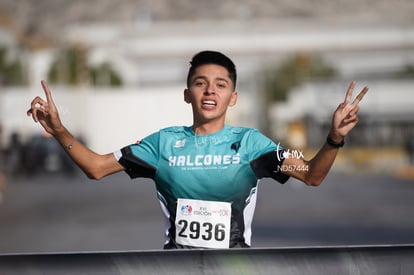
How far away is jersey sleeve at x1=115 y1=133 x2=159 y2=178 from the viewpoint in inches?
188

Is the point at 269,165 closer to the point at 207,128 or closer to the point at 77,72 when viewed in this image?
the point at 207,128

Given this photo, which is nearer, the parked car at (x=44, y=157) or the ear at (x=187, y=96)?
the ear at (x=187, y=96)

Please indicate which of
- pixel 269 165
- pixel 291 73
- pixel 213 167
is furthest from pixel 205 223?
pixel 291 73

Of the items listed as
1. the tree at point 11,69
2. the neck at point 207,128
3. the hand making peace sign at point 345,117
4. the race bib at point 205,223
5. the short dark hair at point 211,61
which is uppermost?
the tree at point 11,69

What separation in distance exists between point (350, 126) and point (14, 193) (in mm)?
35727

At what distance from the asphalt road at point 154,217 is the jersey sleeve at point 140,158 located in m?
11.3

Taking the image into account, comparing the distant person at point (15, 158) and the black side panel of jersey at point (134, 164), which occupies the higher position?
the black side panel of jersey at point (134, 164)

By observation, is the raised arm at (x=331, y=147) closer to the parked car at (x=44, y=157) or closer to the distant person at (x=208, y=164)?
the distant person at (x=208, y=164)

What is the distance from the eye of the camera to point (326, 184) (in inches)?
1769

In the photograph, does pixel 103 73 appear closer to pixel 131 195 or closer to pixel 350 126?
pixel 131 195

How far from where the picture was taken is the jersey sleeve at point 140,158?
4777mm

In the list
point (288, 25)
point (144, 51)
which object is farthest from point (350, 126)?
point (288, 25)

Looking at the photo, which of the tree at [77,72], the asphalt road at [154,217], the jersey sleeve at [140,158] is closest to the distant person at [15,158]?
the asphalt road at [154,217]

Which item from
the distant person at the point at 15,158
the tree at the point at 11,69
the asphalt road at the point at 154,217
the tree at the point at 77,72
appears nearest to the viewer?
the asphalt road at the point at 154,217
